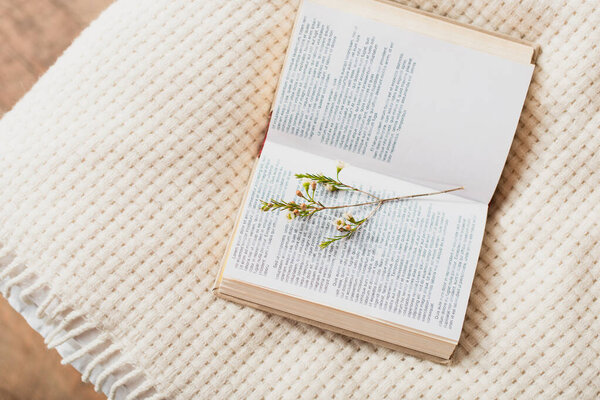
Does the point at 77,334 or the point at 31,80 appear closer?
the point at 77,334

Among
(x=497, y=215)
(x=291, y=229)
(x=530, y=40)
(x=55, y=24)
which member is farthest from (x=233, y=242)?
(x=55, y=24)

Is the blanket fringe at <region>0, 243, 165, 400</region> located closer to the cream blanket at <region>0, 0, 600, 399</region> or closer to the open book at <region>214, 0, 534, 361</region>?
the cream blanket at <region>0, 0, 600, 399</region>

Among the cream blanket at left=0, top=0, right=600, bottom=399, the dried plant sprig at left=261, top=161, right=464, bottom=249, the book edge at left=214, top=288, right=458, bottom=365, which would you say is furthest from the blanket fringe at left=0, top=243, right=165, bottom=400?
the dried plant sprig at left=261, top=161, right=464, bottom=249

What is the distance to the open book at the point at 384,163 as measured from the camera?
57 centimetres

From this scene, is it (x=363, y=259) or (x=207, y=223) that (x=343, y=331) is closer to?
(x=363, y=259)

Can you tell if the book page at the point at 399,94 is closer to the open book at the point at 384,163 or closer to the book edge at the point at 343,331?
the open book at the point at 384,163

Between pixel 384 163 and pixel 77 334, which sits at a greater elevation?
pixel 384 163

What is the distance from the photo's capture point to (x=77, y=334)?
1.81 feet

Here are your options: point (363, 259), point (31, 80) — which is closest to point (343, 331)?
point (363, 259)

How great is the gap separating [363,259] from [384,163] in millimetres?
117

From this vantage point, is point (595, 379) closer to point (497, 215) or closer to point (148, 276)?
point (497, 215)

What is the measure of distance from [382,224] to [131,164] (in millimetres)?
296

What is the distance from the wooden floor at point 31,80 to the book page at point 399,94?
47 centimetres

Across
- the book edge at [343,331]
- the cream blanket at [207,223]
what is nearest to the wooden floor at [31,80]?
the cream blanket at [207,223]
